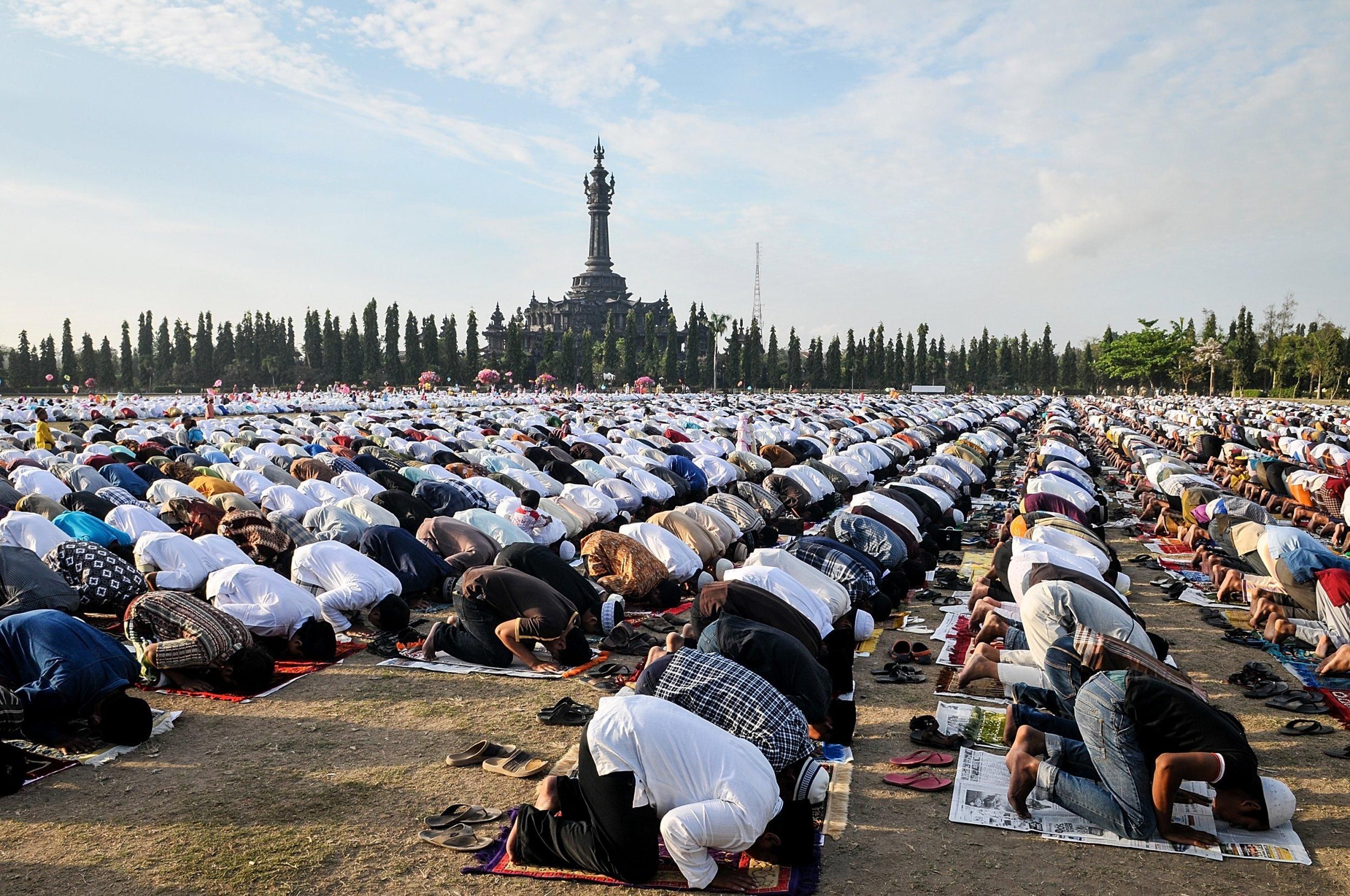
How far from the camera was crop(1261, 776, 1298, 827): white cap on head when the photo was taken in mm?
4617

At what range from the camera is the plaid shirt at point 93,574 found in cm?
785

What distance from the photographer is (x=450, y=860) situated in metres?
4.45

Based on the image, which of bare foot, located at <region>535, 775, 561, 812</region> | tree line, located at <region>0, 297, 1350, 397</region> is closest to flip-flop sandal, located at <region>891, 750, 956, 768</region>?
bare foot, located at <region>535, 775, 561, 812</region>

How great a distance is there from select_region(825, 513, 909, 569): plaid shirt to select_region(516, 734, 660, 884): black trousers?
18.8ft

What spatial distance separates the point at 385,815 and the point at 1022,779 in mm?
3237

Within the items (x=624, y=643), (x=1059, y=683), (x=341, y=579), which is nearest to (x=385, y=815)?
(x=624, y=643)

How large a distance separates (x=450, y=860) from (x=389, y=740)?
1.62 metres

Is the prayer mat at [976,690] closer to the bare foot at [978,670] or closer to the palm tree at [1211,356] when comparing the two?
the bare foot at [978,670]

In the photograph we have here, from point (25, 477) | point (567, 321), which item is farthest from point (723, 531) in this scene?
point (567, 321)

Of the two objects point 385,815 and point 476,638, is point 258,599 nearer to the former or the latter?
point 476,638

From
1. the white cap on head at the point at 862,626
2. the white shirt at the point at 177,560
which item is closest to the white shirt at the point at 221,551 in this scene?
the white shirt at the point at 177,560

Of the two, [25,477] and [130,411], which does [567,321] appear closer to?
[130,411]

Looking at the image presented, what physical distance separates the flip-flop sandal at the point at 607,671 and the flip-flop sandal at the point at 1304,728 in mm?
4348

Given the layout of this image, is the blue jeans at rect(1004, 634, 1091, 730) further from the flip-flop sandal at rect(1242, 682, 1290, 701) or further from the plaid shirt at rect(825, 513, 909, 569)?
the plaid shirt at rect(825, 513, 909, 569)
